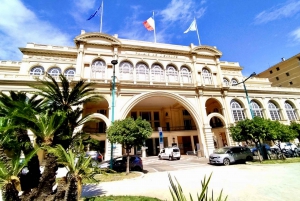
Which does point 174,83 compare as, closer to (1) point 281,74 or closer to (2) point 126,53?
(2) point 126,53

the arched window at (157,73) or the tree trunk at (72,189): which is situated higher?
the arched window at (157,73)

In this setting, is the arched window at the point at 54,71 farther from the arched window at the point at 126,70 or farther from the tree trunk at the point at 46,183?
the tree trunk at the point at 46,183

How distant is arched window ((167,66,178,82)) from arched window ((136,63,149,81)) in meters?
3.81

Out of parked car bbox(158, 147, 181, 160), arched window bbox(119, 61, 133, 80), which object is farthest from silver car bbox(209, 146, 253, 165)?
arched window bbox(119, 61, 133, 80)

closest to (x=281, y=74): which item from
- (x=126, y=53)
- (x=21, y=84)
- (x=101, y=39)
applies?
(x=126, y=53)

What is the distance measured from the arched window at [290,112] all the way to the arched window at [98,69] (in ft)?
118

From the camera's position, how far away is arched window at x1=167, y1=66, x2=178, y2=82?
25.9m

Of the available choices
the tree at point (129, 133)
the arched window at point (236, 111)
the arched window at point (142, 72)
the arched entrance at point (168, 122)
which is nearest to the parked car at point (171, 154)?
the arched entrance at point (168, 122)

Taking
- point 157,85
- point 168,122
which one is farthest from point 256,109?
point 157,85

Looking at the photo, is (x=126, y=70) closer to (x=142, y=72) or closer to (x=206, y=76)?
(x=142, y=72)

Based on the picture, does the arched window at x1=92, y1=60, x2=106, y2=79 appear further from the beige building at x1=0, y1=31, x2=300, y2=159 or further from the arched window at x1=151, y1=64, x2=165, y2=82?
the arched window at x1=151, y1=64, x2=165, y2=82

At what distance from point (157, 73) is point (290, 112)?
28726 millimetres

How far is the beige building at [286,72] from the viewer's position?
40.4m

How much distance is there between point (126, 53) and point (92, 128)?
13491mm
